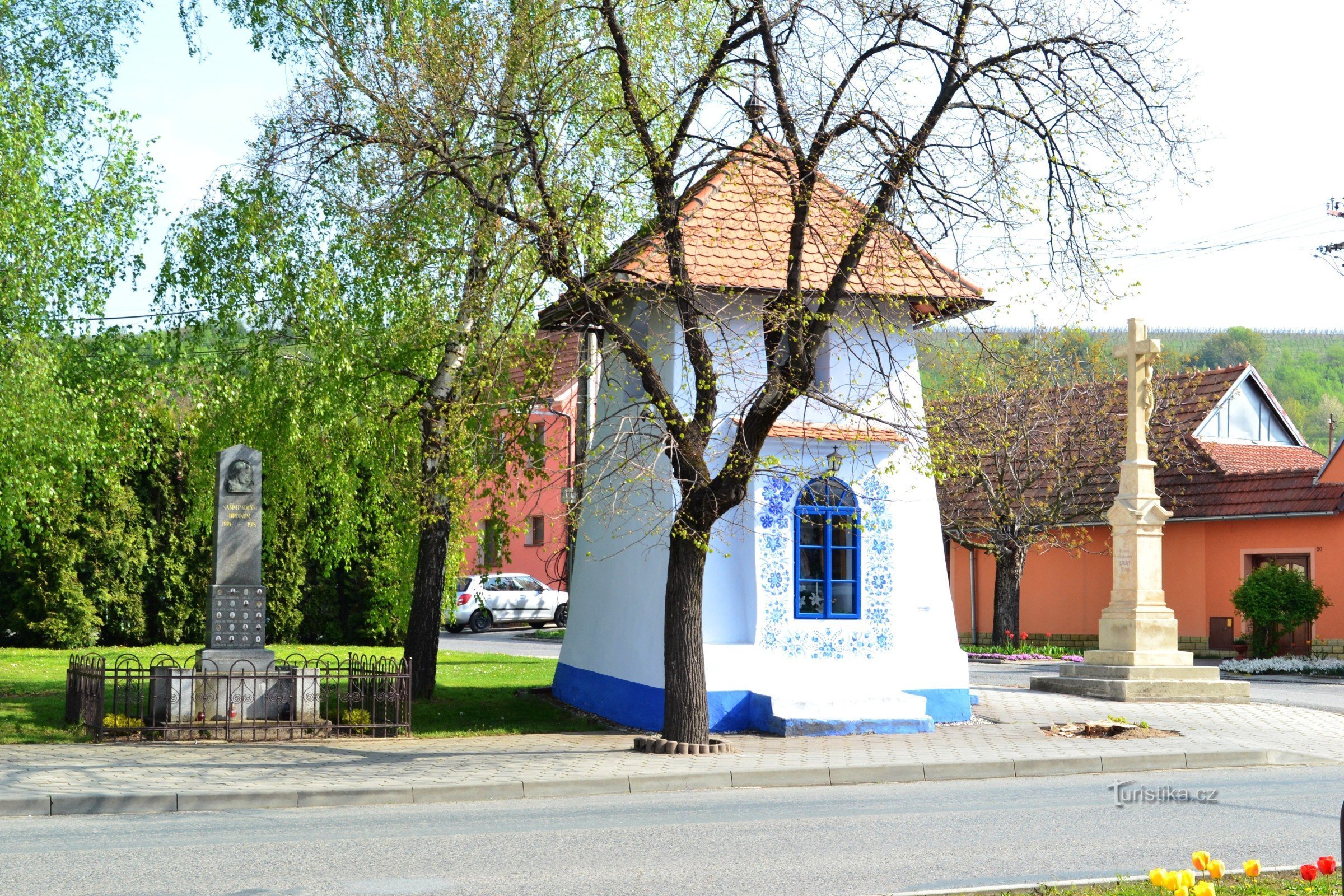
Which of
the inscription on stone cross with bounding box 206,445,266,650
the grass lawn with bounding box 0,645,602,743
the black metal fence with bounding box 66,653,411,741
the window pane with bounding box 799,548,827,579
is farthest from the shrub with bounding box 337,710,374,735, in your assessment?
the window pane with bounding box 799,548,827,579

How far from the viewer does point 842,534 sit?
15.9m

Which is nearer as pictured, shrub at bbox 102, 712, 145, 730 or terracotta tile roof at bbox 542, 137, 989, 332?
shrub at bbox 102, 712, 145, 730

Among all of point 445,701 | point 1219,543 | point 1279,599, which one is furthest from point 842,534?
point 1219,543

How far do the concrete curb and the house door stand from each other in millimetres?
17360

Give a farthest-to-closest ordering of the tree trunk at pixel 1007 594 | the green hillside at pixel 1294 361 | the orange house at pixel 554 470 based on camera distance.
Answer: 1. the green hillside at pixel 1294 361
2. the tree trunk at pixel 1007 594
3. the orange house at pixel 554 470

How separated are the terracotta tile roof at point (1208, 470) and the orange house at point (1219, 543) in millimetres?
38

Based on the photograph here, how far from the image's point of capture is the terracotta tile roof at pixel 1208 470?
2922cm

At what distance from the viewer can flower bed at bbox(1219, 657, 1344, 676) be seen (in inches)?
1010

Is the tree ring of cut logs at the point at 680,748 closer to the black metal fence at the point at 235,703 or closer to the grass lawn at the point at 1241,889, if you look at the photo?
the black metal fence at the point at 235,703

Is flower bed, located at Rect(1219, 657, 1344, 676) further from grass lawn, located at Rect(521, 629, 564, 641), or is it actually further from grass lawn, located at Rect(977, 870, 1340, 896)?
grass lawn, located at Rect(977, 870, 1340, 896)

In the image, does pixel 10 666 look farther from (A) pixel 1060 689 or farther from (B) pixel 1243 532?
(B) pixel 1243 532

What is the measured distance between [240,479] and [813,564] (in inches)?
279

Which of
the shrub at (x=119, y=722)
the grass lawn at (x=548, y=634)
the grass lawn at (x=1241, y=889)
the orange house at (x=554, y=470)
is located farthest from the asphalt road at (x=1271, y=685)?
the shrub at (x=119, y=722)

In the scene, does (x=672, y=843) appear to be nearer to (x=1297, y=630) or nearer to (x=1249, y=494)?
(x=1297, y=630)
